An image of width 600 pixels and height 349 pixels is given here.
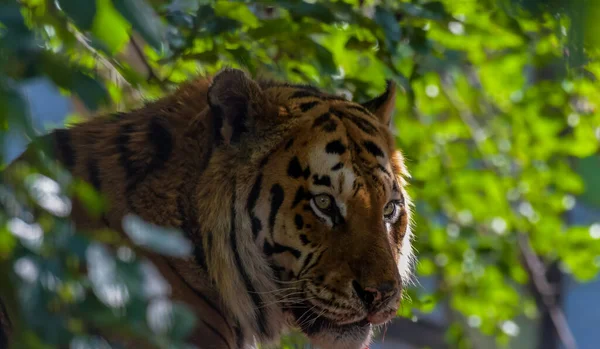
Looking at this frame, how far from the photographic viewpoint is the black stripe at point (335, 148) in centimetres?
263

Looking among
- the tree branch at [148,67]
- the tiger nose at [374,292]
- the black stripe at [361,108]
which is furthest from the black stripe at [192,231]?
the tree branch at [148,67]

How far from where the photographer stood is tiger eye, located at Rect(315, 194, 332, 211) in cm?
256

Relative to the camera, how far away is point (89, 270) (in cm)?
119

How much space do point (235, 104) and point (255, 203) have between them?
30cm

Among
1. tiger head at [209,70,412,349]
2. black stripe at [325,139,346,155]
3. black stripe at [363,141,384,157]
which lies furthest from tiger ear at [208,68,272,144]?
black stripe at [363,141,384,157]

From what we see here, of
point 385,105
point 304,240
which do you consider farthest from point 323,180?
point 385,105

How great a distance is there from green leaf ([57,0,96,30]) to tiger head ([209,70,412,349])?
1334 mm

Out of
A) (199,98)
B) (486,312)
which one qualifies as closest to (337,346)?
(199,98)

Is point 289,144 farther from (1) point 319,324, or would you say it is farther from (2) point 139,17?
(2) point 139,17

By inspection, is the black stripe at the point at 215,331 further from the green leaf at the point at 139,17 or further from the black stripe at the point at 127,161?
the green leaf at the point at 139,17

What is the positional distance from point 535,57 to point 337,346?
2691 mm

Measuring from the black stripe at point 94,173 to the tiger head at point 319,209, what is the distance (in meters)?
0.38

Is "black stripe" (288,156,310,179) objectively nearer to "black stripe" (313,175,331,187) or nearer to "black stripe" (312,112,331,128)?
"black stripe" (313,175,331,187)

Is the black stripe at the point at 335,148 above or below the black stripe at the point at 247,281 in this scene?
above
